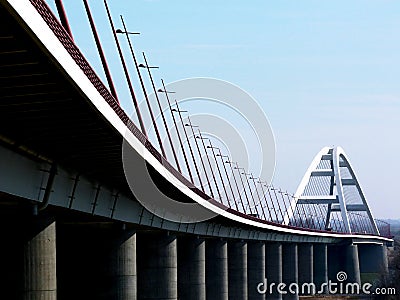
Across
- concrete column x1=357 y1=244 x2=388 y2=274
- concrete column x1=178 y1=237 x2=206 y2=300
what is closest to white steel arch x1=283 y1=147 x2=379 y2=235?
concrete column x1=357 y1=244 x2=388 y2=274

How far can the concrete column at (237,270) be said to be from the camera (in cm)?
8794

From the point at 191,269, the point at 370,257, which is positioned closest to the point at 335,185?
the point at 370,257

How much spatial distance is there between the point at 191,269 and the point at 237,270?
21.9 metres

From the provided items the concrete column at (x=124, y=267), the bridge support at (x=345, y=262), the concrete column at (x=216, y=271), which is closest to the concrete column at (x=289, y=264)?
the bridge support at (x=345, y=262)

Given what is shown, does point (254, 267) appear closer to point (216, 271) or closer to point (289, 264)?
point (216, 271)

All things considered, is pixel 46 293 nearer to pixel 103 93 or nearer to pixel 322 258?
pixel 103 93

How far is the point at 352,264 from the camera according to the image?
14888 centimetres

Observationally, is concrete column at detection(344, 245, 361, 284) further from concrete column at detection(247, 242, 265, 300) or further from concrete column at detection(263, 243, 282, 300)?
concrete column at detection(247, 242, 265, 300)

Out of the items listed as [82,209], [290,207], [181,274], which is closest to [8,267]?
[82,209]

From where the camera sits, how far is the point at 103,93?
21781 mm

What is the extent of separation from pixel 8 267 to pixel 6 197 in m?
1.75

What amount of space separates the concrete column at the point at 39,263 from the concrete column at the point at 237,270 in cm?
5884

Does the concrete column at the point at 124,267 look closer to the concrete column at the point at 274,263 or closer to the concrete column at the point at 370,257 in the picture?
the concrete column at the point at 274,263

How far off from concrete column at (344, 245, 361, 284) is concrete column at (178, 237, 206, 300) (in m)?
80.6
